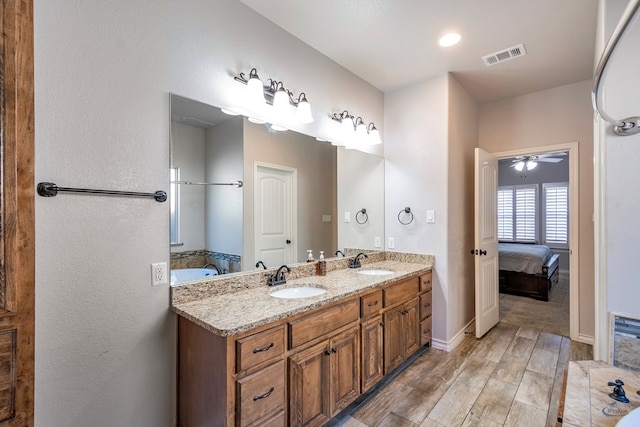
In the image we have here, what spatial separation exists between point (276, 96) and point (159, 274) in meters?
1.37

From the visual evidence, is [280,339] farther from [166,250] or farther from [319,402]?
[166,250]

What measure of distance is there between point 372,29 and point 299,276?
6.39 ft

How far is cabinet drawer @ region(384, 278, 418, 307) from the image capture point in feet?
7.58

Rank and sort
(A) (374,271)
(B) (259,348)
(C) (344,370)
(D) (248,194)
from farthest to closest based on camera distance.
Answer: (A) (374,271), (D) (248,194), (C) (344,370), (B) (259,348)

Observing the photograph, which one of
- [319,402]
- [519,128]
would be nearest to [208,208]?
[319,402]

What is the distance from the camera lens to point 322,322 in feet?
5.70

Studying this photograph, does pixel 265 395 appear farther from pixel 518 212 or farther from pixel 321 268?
pixel 518 212

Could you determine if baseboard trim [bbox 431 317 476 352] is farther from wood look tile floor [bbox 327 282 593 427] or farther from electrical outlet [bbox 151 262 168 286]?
electrical outlet [bbox 151 262 168 286]

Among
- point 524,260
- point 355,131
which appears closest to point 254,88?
point 355,131

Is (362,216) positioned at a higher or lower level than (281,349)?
higher

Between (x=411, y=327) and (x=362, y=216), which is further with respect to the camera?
(x=362, y=216)

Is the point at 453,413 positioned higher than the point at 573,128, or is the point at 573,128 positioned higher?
the point at 573,128

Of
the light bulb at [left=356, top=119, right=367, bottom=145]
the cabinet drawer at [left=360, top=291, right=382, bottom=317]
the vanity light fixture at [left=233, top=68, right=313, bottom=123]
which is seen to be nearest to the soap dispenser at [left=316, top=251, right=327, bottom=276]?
A: the cabinet drawer at [left=360, top=291, right=382, bottom=317]

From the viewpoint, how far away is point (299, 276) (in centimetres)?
234
